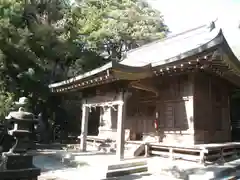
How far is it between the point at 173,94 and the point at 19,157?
725 cm

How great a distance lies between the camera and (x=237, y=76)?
11.0m

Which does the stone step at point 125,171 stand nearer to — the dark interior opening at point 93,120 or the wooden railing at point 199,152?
the wooden railing at point 199,152

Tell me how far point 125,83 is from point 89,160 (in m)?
3.07

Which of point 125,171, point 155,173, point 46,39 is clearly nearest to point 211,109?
point 155,173

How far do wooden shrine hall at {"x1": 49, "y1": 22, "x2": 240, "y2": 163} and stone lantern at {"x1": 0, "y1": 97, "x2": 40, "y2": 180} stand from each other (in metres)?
3.54

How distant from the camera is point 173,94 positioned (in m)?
10.6

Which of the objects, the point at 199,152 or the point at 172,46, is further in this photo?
the point at 172,46

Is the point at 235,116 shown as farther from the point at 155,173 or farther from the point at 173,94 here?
the point at 155,173

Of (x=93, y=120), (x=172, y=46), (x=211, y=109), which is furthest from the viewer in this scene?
(x=93, y=120)

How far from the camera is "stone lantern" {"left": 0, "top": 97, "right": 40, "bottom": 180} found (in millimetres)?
4680

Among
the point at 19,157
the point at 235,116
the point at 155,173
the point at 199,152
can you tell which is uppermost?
the point at 235,116

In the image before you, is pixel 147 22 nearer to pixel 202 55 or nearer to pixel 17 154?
pixel 202 55

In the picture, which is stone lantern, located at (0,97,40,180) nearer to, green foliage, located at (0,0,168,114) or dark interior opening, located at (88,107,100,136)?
green foliage, located at (0,0,168,114)

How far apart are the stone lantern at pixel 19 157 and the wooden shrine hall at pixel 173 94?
3.54 metres
